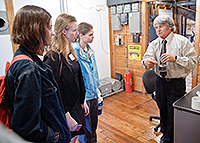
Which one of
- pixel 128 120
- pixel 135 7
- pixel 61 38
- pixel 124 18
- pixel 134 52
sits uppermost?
pixel 135 7

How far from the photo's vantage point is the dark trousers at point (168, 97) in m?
2.26

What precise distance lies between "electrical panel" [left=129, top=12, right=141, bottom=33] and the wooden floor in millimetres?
1660

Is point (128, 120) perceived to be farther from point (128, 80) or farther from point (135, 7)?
point (135, 7)

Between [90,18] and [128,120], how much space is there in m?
2.75

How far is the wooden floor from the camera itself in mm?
2719

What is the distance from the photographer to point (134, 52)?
4.62 meters

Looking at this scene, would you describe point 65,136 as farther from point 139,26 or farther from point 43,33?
point 139,26

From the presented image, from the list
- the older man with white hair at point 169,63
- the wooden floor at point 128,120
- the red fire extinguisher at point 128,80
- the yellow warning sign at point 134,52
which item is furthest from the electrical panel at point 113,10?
the older man with white hair at point 169,63

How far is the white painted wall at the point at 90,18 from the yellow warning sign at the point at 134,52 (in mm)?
734

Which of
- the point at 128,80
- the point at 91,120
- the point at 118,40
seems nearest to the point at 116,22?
the point at 118,40

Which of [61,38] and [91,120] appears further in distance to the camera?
[91,120]

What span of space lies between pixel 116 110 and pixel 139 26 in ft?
6.93

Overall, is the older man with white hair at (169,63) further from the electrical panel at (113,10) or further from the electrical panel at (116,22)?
the electrical panel at (113,10)

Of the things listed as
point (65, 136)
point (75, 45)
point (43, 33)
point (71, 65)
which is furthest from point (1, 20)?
point (65, 136)
